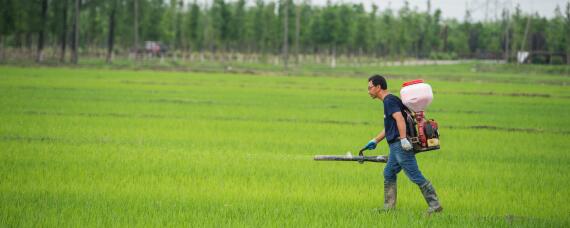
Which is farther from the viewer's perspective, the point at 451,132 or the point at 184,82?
the point at 184,82

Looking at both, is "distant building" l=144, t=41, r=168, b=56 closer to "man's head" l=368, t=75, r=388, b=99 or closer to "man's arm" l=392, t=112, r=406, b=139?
"man's head" l=368, t=75, r=388, b=99

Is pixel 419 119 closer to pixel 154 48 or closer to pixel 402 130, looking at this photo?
pixel 402 130

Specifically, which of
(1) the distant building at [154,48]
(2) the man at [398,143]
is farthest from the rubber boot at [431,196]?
(1) the distant building at [154,48]

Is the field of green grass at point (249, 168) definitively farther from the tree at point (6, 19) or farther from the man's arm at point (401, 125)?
the tree at point (6, 19)

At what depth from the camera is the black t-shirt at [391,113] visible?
A: 9.06m

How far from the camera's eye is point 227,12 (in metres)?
90.2

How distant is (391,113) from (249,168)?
435 cm

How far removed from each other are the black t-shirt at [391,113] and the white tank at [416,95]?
0.45 feet

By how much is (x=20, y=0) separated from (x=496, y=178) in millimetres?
64789

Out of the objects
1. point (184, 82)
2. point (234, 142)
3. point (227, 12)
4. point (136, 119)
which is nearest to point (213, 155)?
point (234, 142)

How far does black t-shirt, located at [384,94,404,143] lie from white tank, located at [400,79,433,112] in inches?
5.4

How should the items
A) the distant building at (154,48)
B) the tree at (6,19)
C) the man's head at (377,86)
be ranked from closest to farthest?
the man's head at (377,86), the tree at (6,19), the distant building at (154,48)

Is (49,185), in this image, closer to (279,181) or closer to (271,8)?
(279,181)

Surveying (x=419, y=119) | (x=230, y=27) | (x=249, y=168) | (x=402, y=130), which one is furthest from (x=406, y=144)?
(x=230, y=27)
